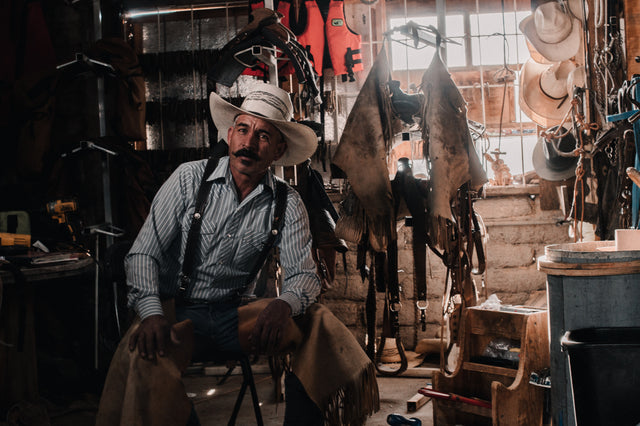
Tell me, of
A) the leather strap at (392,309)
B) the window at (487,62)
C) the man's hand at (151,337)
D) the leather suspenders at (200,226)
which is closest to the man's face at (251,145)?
the leather suspenders at (200,226)

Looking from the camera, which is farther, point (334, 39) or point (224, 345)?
point (334, 39)

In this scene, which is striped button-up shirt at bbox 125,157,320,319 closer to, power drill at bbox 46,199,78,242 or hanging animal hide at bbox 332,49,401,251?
hanging animal hide at bbox 332,49,401,251

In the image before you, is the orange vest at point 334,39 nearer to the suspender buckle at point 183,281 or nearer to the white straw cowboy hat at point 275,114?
the white straw cowboy hat at point 275,114

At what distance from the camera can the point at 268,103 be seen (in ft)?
8.09

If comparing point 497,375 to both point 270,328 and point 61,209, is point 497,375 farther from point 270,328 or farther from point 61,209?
point 61,209

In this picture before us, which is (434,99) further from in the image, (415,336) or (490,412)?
(415,336)

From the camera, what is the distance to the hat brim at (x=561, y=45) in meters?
4.23

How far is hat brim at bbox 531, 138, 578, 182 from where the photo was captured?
4.34m

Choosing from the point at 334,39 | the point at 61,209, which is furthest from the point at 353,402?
the point at 334,39

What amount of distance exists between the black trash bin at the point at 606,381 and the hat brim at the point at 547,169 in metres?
3.02

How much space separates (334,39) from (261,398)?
3.40m

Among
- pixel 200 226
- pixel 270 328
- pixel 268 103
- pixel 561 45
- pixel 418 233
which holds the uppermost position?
pixel 561 45

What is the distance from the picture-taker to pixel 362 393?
6.75 ft

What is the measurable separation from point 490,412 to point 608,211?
1.66m
